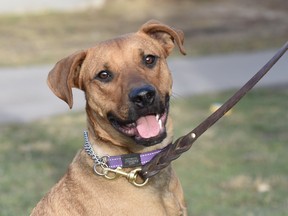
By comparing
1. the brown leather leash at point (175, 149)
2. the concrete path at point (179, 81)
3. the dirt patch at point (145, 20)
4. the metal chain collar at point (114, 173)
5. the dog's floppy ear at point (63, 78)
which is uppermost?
the dog's floppy ear at point (63, 78)

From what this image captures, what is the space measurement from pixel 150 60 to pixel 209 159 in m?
4.67

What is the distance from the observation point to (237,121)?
1177 cm

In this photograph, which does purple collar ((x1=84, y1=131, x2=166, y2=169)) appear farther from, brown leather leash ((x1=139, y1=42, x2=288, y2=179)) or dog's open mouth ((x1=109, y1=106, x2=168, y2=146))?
dog's open mouth ((x1=109, y1=106, x2=168, y2=146))

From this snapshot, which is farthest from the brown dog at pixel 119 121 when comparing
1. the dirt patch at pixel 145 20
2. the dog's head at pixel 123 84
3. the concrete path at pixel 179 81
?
the dirt patch at pixel 145 20

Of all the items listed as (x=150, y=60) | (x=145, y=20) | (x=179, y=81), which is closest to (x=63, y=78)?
(x=150, y=60)

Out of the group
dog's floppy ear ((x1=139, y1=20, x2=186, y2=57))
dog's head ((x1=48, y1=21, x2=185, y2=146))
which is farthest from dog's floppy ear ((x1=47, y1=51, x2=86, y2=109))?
dog's floppy ear ((x1=139, y1=20, x2=186, y2=57))

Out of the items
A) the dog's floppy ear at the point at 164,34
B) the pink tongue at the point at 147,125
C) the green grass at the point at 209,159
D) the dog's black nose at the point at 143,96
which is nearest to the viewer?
the dog's black nose at the point at 143,96

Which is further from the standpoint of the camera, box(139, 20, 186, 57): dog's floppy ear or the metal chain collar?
box(139, 20, 186, 57): dog's floppy ear

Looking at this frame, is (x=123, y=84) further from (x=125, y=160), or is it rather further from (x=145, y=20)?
(x=145, y=20)

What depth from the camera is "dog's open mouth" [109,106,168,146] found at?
5094 millimetres

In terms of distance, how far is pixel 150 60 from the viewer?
538cm

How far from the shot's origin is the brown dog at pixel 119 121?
5094 mm

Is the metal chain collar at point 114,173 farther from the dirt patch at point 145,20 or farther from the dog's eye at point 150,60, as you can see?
the dirt patch at point 145,20

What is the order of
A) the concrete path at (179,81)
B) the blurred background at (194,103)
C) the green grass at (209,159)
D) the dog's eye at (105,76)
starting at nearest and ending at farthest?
the dog's eye at (105,76) < the green grass at (209,159) < the blurred background at (194,103) < the concrete path at (179,81)
